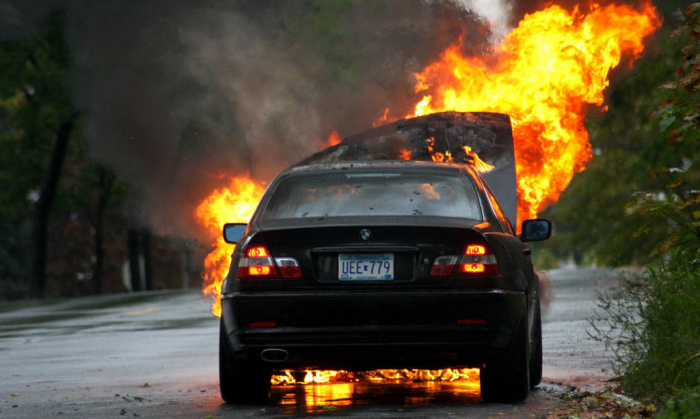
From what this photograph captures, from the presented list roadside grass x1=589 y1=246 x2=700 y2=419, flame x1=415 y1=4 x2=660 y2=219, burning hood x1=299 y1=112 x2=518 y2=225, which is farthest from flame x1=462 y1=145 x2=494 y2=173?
roadside grass x1=589 y1=246 x2=700 y2=419

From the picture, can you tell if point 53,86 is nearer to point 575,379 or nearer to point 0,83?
point 0,83

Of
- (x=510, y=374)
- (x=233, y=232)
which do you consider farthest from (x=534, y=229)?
(x=233, y=232)

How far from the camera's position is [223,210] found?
13.5m

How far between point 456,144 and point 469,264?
185 inches

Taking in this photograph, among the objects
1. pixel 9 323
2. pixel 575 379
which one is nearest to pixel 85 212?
pixel 9 323

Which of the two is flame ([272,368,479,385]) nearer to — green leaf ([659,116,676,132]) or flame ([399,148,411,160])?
green leaf ([659,116,676,132])

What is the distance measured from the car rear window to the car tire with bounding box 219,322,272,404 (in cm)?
94

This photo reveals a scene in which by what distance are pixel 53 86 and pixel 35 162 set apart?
574cm

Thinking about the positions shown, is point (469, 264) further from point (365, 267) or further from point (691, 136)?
point (691, 136)

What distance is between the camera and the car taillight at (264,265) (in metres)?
7.21

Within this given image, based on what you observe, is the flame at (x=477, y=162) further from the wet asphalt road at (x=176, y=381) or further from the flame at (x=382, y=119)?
the wet asphalt road at (x=176, y=381)

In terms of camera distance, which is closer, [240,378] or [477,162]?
[240,378]

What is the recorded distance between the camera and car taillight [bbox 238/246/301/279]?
7.21 m

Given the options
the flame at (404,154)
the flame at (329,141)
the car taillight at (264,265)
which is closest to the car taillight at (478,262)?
the car taillight at (264,265)
